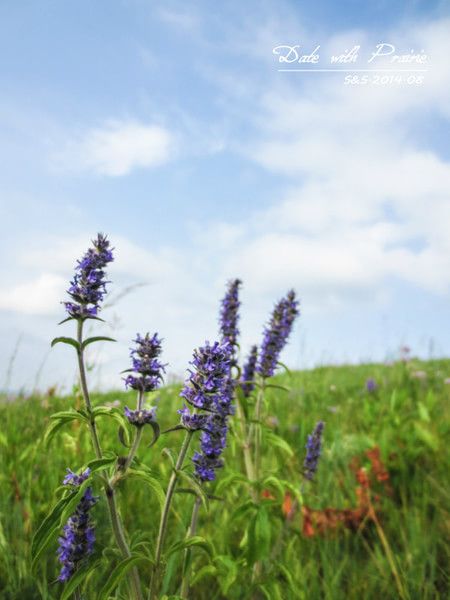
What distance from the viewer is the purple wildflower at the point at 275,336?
381cm

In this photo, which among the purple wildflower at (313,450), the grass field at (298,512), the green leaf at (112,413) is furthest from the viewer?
the purple wildflower at (313,450)

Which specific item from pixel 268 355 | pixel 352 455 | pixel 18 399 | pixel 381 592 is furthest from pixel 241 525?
pixel 18 399

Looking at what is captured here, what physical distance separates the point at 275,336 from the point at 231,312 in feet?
1.12

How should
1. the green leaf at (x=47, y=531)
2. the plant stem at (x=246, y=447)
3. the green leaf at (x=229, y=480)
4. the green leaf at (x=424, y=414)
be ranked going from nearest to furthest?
1. the green leaf at (x=47, y=531)
2. the green leaf at (x=229, y=480)
3. the plant stem at (x=246, y=447)
4. the green leaf at (x=424, y=414)

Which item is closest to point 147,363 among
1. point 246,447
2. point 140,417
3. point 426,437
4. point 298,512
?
point 140,417

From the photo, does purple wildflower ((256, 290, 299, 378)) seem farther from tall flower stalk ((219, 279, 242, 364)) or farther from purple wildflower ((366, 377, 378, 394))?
purple wildflower ((366, 377, 378, 394))

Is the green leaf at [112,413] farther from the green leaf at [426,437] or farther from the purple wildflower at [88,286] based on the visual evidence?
the green leaf at [426,437]

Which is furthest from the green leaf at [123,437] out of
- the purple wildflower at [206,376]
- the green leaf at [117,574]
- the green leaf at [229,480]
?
the green leaf at [229,480]

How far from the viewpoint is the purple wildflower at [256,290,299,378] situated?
12.5 ft

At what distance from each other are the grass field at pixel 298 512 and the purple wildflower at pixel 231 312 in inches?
31.9

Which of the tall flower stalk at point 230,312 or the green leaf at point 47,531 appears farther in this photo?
the tall flower stalk at point 230,312

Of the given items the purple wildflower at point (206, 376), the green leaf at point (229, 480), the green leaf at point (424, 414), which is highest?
the purple wildflower at point (206, 376)

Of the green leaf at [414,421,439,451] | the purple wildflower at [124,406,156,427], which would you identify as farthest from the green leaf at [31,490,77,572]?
the green leaf at [414,421,439,451]

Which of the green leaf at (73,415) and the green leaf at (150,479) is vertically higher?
the green leaf at (73,415)
